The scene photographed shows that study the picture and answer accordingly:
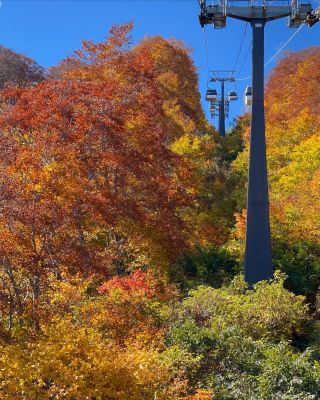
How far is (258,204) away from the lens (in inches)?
528

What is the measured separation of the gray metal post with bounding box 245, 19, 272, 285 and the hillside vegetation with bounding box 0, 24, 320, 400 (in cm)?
80

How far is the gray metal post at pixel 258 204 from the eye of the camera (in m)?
13.3

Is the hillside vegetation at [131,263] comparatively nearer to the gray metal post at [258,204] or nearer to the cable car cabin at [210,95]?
the gray metal post at [258,204]

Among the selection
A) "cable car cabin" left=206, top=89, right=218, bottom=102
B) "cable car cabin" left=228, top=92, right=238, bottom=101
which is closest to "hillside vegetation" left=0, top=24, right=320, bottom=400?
"cable car cabin" left=206, top=89, right=218, bottom=102

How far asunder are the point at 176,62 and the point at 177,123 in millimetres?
10868

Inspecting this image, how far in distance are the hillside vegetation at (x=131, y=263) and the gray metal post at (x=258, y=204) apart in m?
0.80

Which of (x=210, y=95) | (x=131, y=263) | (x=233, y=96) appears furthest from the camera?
(x=233, y=96)

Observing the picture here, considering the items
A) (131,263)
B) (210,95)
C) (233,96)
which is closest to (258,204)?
(131,263)

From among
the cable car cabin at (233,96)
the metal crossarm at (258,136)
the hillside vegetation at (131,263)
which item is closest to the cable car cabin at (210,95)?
the cable car cabin at (233,96)

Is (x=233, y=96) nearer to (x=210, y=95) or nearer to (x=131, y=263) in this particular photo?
(x=210, y=95)

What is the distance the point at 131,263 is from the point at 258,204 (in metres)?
4.79

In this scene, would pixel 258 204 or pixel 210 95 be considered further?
pixel 210 95

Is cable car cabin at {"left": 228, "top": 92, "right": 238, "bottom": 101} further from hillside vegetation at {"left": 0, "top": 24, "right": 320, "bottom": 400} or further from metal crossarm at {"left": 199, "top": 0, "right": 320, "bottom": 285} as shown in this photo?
metal crossarm at {"left": 199, "top": 0, "right": 320, "bottom": 285}

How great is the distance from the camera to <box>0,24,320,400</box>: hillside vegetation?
6.77 metres
